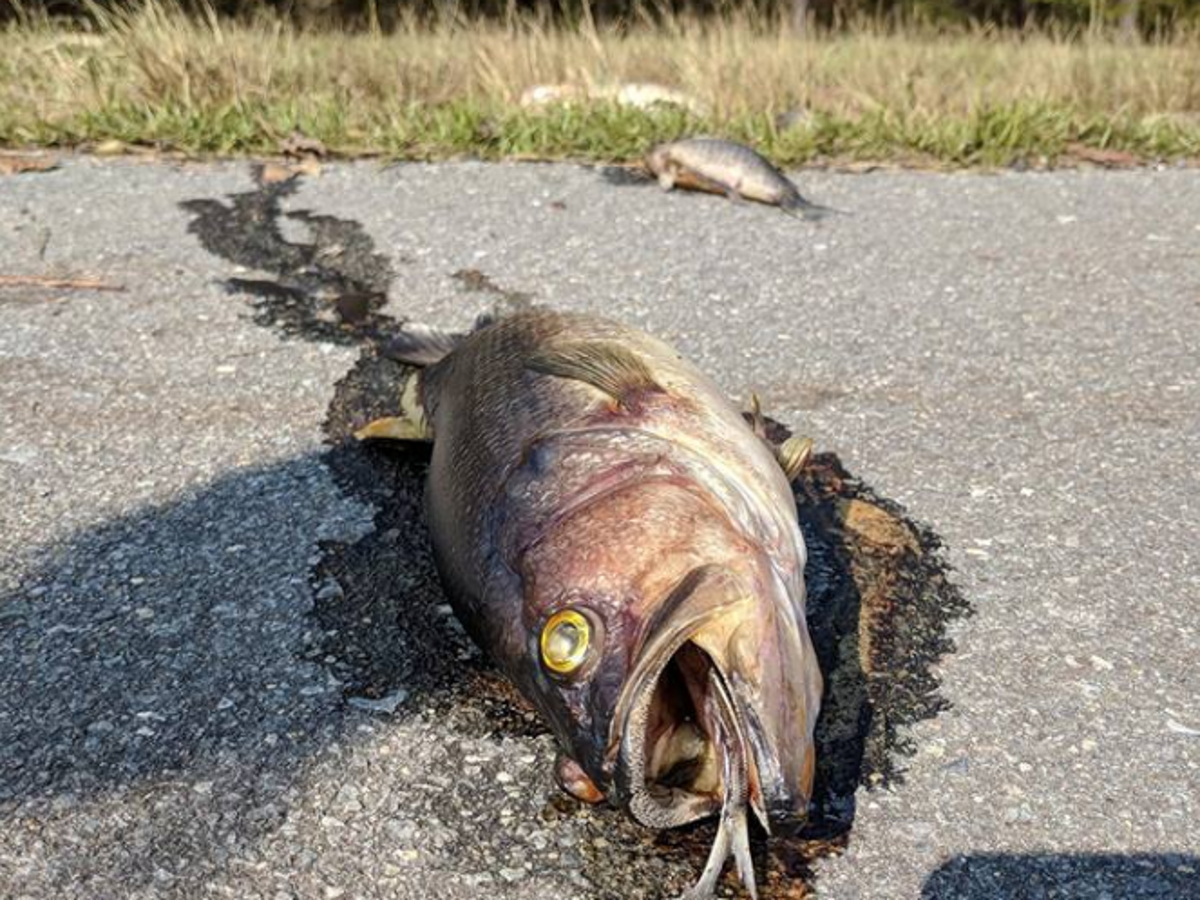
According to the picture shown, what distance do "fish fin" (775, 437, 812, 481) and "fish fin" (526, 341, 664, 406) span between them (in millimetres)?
562

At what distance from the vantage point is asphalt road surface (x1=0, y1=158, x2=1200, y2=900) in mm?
2756

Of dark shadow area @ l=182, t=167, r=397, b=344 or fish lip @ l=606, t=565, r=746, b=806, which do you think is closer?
fish lip @ l=606, t=565, r=746, b=806

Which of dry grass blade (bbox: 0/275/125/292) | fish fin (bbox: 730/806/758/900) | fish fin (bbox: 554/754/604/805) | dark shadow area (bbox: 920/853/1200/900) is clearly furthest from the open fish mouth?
dry grass blade (bbox: 0/275/125/292)

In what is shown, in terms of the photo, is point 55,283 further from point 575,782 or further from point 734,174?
point 575,782

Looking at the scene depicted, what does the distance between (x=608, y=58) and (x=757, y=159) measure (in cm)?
318

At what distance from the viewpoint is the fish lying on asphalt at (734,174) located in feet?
23.1

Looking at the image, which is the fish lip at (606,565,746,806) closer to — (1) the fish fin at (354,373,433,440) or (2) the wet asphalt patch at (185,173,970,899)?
(2) the wet asphalt patch at (185,173,970,899)

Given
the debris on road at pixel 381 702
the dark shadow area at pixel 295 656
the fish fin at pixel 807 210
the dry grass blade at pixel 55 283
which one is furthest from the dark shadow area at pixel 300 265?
the debris on road at pixel 381 702

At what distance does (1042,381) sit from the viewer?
5117 millimetres

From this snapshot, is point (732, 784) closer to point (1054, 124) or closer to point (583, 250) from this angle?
point (583, 250)

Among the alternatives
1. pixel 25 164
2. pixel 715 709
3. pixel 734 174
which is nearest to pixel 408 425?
pixel 715 709

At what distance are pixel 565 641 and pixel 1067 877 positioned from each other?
121 centimetres

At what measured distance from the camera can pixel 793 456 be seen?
358 centimetres

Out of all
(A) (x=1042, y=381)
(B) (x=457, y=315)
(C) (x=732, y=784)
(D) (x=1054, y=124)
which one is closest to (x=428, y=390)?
(B) (x=457, y=315)
